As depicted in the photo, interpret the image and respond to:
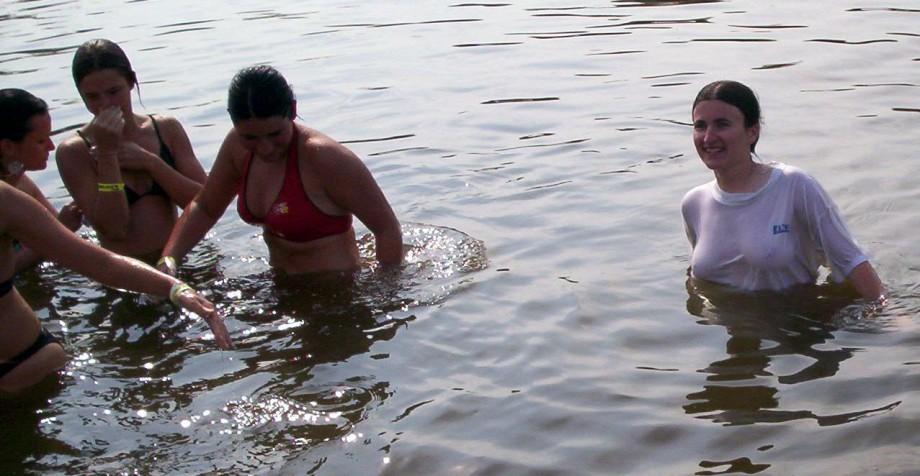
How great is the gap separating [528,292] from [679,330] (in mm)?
978

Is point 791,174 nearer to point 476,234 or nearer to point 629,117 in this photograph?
point 476,234

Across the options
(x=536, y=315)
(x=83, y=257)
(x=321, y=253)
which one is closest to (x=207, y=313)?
(x=83, y=257)

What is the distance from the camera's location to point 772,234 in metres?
5.55

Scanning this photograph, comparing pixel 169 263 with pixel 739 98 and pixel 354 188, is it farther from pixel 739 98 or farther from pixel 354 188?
pixel 739 98

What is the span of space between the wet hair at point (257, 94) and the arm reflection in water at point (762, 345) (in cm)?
222

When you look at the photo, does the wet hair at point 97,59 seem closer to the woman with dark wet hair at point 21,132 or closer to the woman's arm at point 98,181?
the woman's arm at point 98,181

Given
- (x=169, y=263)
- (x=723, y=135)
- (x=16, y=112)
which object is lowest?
(x=169, y=263)

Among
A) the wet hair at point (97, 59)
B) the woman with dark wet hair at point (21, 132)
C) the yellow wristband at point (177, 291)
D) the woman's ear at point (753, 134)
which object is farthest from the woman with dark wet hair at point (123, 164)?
the woman's ear at point (753, 134)

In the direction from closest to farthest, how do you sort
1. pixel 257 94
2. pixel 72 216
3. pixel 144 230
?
pixel 257 94 → pixel 72 216 → pixel 144 230

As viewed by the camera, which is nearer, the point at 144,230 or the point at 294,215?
the point at 294,215

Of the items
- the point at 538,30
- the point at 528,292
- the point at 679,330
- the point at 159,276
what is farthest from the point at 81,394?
the point at 538,30

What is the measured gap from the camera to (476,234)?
24.6 ft

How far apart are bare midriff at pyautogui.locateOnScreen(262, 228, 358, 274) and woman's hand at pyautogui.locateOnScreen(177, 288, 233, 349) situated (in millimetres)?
1550

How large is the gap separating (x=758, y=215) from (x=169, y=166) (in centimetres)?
335
